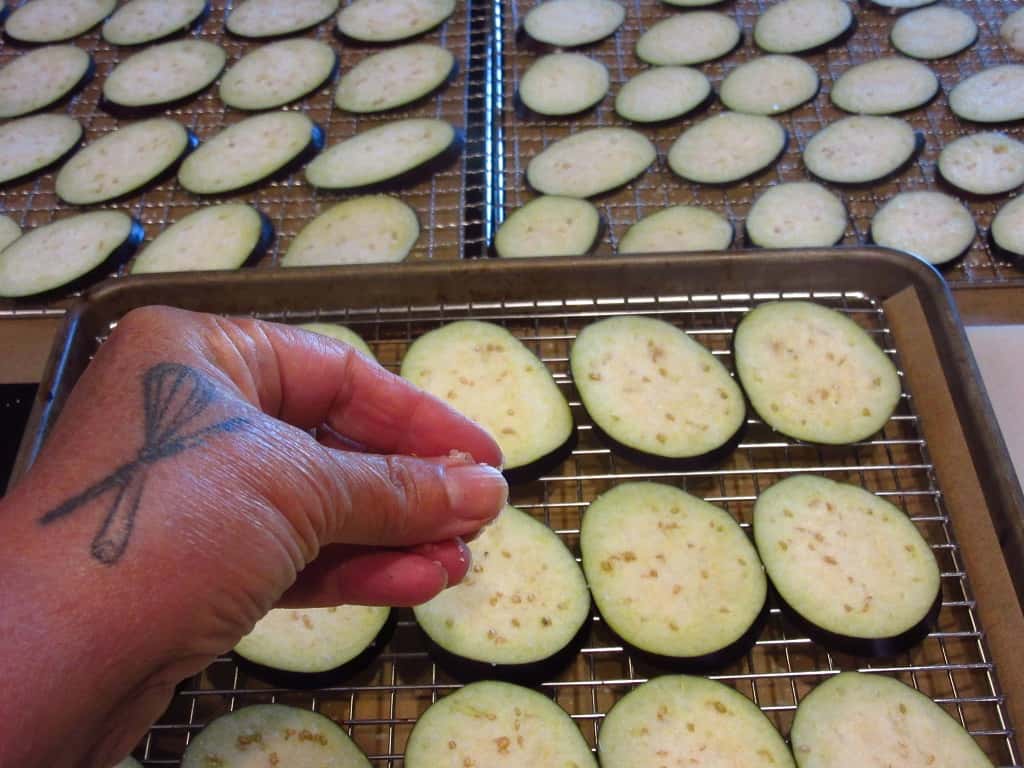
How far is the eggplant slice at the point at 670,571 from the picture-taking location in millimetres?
1560

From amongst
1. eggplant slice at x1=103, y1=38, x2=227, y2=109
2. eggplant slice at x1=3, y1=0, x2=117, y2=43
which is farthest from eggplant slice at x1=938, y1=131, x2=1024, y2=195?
eggplant slice at x1=3, y1=0, x2=117, y2=43

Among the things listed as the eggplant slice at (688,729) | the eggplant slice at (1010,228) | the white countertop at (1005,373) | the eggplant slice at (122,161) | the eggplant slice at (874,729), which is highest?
the eggplant slice at (122,161)

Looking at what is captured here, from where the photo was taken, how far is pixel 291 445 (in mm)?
1021

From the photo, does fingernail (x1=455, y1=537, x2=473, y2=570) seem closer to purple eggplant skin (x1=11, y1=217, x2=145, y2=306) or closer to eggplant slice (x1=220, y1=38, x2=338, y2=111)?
purple eggplant skin (x1=11, y1=217, x2=145, y2=306)

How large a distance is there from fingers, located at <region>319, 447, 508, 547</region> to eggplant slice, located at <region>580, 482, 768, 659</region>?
1.49 ft

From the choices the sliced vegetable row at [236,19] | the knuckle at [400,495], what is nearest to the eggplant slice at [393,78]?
the sliced vegetable row at [236,19]

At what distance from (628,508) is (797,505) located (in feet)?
1.18

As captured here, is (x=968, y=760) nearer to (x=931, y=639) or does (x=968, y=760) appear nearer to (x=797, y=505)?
(x=931, y=639)

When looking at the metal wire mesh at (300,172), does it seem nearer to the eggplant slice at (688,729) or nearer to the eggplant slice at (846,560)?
the eggplant slice at (846,560)

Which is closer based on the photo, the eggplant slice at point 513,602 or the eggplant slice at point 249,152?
the eggplant slice at point 513,602

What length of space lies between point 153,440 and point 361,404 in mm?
487

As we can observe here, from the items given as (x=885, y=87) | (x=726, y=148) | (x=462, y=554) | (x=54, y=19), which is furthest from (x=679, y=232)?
(x=54, y=19)

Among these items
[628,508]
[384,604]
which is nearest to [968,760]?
[628,508]

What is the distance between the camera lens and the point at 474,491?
1.22 meters
